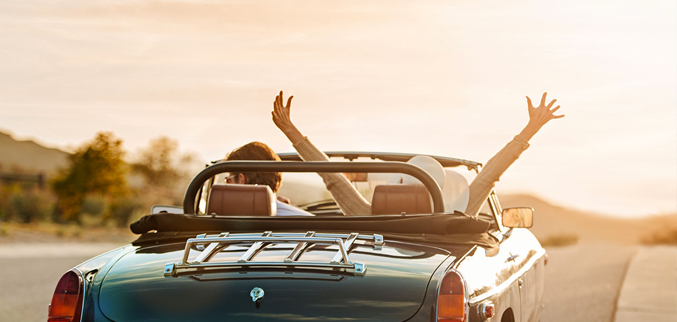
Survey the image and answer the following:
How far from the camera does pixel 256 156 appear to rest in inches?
191

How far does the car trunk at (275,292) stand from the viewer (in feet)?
9.64

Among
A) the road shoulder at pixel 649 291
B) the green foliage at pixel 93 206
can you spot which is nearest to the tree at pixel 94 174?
the green foliage at pixel 93 206

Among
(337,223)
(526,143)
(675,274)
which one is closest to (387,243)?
(337,223)

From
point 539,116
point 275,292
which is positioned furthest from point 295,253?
point 539,116

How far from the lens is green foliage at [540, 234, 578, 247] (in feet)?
89.3

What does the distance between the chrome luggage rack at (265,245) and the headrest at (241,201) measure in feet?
1.33

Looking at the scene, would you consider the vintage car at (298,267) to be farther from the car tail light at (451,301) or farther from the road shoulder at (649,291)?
the road shoulder at (649,291)

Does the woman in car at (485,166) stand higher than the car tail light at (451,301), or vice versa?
the woman in car at (485,166)

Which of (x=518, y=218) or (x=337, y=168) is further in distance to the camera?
(x=518, y=218)

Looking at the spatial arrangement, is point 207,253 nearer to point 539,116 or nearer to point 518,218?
point 518,218

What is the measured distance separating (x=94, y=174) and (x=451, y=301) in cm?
3520

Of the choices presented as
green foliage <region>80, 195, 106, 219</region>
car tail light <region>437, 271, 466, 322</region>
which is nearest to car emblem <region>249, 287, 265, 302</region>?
car tail light <region>437, 271, 466, 322</region>

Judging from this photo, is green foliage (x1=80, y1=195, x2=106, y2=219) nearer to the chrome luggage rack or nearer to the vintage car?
the vintage car

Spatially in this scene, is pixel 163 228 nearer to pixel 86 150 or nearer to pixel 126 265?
pixel 126 265
